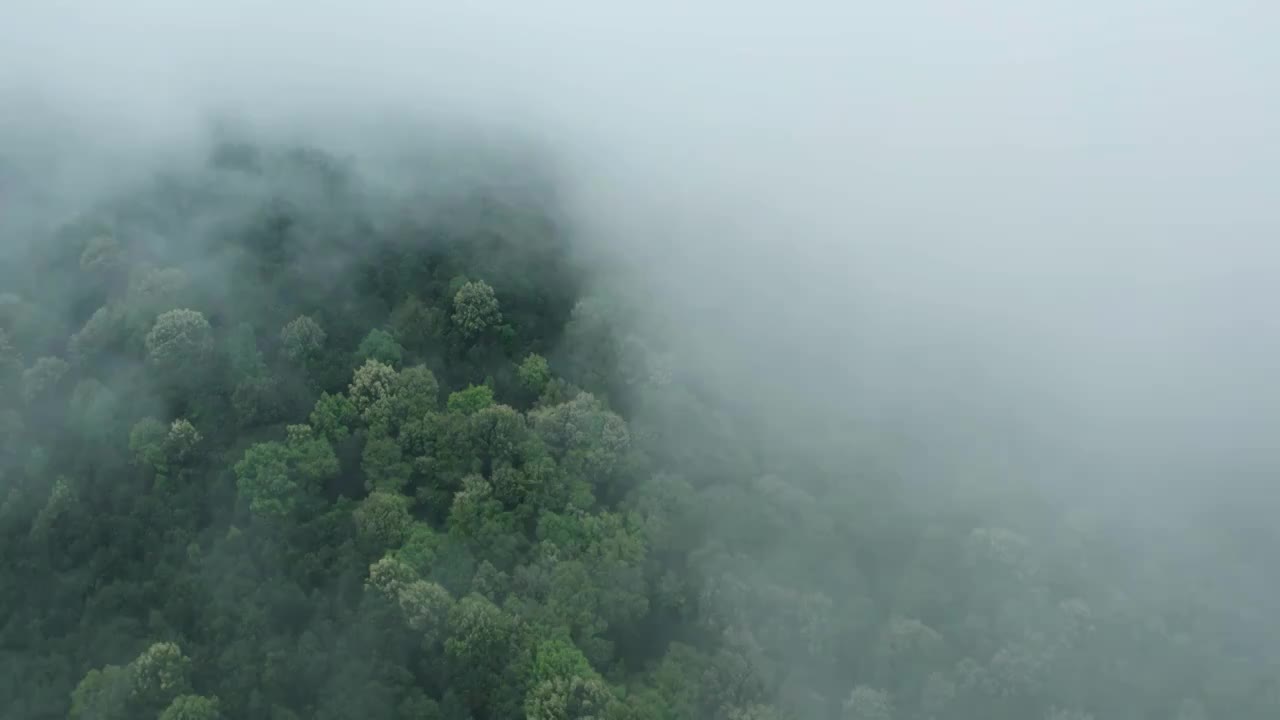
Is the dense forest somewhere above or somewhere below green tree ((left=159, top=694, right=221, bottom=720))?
above

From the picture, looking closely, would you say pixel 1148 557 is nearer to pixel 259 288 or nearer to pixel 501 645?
pixel 501 645

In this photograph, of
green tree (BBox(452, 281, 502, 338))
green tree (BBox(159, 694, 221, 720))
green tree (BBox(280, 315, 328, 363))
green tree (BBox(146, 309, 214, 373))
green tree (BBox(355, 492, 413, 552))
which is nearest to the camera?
green tree (BBox(159, 694, 221, 720))

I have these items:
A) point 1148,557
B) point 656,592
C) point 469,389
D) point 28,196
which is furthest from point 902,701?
point 28,196

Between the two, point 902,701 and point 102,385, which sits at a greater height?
point 902,701

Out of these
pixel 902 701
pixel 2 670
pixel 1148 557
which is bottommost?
pixel 2 670

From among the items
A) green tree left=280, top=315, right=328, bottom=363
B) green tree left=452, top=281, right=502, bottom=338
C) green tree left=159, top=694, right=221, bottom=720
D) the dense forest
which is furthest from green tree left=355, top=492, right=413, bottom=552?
green tree left=452, top=281, right=502, bottom=338

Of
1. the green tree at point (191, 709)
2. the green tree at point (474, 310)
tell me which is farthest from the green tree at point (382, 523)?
the green tree at point (474, 310)

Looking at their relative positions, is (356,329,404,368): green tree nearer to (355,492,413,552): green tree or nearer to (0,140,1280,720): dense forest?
(0,140,1280,720): dense forest

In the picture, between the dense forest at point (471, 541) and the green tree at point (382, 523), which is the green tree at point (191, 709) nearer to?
the dense forest at point (471, 541)

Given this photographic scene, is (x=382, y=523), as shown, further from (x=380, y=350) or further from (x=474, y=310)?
(x=474, y=310)
